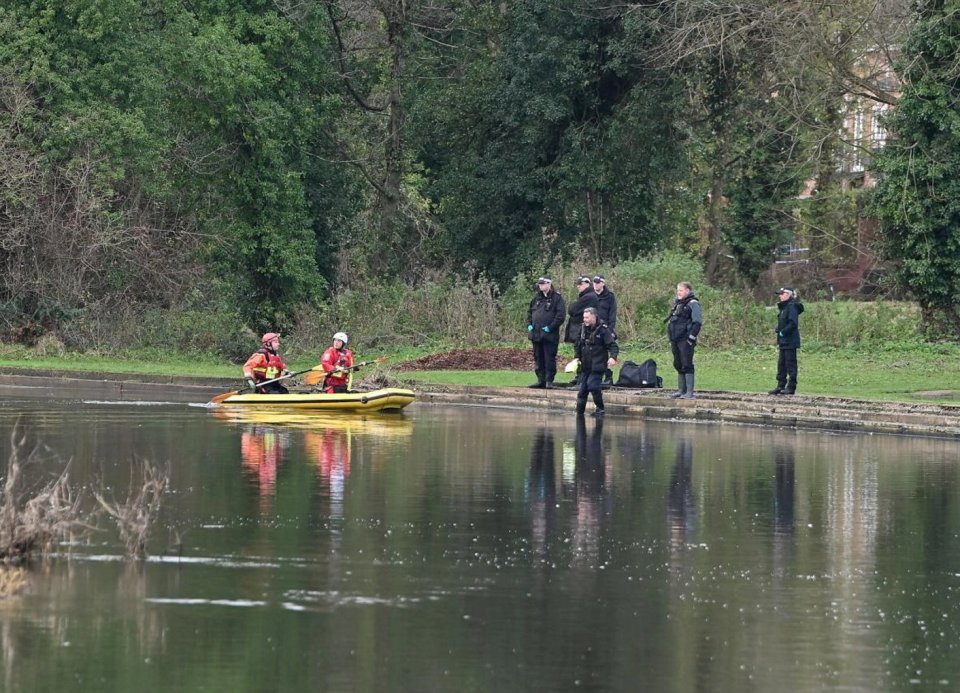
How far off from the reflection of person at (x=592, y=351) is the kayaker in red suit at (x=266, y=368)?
211 inches

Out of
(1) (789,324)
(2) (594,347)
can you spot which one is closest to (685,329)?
(1) (789,324)

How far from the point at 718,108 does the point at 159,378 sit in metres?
22.2

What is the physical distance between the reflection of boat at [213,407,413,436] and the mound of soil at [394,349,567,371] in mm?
9795

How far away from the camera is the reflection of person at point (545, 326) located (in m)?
32.6

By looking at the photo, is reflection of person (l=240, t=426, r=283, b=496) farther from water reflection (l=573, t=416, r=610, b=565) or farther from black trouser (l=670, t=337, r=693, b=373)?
black trouser (l=670, t=337, r=693, b=373)

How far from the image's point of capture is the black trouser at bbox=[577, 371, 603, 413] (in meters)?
28.7

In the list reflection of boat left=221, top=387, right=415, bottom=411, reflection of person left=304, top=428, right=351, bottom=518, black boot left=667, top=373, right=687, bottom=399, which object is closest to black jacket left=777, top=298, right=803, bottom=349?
black boot left=667, top=373, right=687, bottom=399

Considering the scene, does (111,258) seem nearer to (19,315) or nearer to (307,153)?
(19,315)

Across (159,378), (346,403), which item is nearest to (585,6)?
(159,378)

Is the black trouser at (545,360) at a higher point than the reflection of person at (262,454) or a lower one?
higher

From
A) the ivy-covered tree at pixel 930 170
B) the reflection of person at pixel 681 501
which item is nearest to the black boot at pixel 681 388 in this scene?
the reflection of person at pixel 681 501

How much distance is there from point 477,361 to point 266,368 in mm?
8552

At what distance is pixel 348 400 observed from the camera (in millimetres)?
29094

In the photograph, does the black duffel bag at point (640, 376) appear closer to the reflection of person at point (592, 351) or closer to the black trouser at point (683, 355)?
the black trouser at point (683, 355)
